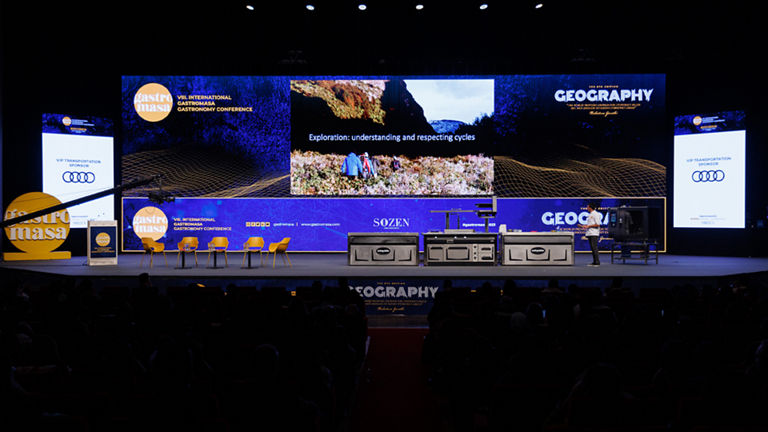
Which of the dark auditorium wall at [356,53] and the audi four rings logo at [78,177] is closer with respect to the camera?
the dark auditorium wall at [356,53]

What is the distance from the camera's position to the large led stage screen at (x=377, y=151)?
1483cm

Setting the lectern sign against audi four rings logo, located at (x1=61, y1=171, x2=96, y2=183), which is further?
audi four rings logo, located at (x1=61, y1=171, x2=96, y2=183)

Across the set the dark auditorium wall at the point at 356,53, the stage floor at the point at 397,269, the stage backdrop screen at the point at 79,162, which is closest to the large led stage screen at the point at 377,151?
the dark auditorium wall at the point at 356,53

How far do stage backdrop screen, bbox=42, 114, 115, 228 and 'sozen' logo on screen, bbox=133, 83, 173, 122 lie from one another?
97 centimetres

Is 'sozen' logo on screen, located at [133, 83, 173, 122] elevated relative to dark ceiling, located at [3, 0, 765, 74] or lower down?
lower down

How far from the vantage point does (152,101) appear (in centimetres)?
1483

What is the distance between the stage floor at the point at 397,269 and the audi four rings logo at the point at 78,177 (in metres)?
2.26

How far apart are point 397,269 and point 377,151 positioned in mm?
4844

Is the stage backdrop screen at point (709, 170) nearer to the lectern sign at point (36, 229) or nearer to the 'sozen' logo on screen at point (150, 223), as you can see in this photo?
the 'sozen' logo on screen at point (150, 223)

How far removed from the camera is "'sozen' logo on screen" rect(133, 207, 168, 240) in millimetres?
14797

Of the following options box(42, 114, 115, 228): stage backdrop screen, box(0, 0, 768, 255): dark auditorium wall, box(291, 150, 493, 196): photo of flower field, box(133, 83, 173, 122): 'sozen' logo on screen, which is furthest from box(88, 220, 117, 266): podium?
box(291, 150, 493, 196): photo of flower field

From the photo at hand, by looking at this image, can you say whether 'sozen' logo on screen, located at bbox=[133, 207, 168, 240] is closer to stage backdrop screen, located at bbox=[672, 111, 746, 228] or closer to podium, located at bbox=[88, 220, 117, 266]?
podium, located at bbox=[88, 220, 117, 266]
